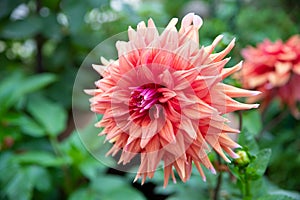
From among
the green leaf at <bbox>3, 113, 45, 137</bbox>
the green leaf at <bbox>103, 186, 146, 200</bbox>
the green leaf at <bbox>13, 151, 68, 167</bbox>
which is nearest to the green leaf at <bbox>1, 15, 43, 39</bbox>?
the green leaf at <bbox>3, 113, 45, 137</bbox>

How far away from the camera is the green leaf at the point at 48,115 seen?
963mm

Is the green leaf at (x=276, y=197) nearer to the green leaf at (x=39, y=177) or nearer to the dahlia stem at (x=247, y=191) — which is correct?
the dahlia stem at (x=247, y=191)

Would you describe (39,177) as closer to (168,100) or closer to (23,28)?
(23,28)

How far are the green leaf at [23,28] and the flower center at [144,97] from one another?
776 millimetres

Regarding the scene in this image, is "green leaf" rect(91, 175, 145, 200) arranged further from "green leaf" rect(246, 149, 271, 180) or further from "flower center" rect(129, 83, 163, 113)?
"flower center" rect(129, 83, 163, 113)

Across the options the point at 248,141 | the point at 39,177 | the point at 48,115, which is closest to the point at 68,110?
the point at 48,115

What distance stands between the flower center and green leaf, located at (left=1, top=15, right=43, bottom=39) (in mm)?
776

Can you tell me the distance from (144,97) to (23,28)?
813 millimetres

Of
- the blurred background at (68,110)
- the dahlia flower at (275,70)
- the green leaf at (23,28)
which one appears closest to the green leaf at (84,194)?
the blurred background at (68,110)

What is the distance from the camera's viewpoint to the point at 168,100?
422 mm

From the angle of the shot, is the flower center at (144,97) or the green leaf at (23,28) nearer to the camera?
the flower center at (144,97)

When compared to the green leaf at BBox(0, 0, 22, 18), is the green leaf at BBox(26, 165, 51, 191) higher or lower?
lower

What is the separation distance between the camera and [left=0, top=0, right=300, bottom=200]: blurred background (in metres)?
0.85

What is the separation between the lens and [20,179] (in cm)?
84
